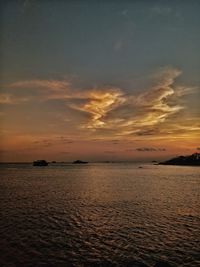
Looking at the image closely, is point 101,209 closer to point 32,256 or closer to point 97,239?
point 97,239

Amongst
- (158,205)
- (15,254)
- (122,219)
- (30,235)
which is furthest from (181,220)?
(15,254)

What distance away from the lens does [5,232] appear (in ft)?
76.6

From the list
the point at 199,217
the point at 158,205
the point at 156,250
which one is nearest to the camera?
the point at 156,250

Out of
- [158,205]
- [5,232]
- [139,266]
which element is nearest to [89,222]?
[5,232]

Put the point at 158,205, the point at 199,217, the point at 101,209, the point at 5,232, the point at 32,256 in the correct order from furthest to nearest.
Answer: the point at 158,205
the point at 101,209
the point at 199,217
the point at 5,232
the point at 32,256

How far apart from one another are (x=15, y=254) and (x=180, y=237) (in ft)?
43.3

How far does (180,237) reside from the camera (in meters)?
21.8

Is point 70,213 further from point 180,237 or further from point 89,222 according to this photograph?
point 180,237

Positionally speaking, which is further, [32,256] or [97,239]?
[97,239]

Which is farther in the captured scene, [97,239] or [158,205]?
[158,205]

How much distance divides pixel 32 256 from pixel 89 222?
33.9 ft

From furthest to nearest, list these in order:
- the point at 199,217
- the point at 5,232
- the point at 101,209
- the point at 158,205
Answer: the point at 158,205 → the point at 101,209 → the point at 199,217 → the point at 5,232

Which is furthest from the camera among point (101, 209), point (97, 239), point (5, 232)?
point (101, 209)

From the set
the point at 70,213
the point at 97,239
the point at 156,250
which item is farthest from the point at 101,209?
the point at 156,250
